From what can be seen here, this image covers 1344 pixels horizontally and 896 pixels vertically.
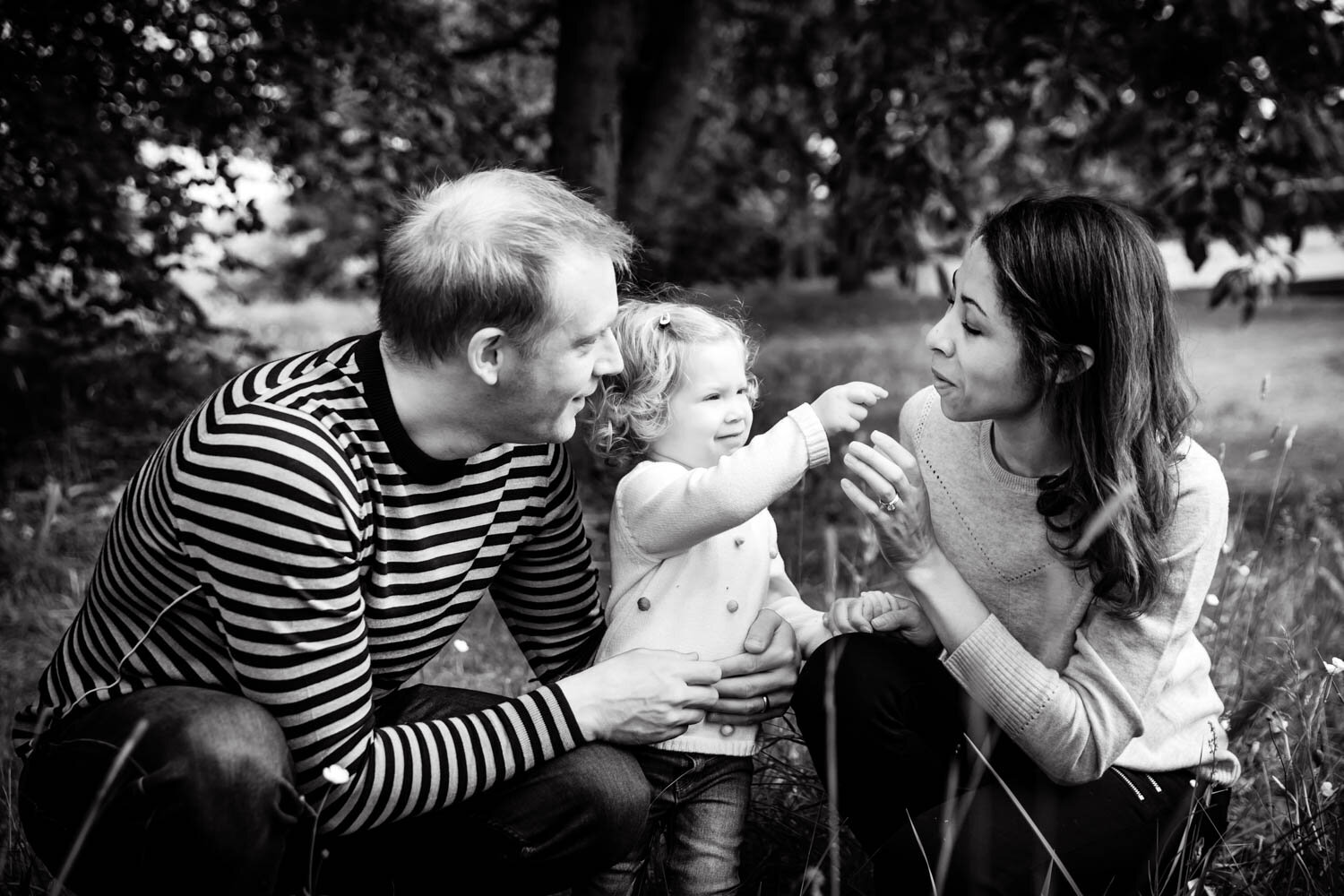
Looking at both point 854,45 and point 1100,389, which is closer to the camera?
point 1100,389

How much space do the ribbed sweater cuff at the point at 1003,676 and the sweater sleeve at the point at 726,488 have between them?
14.8 inches

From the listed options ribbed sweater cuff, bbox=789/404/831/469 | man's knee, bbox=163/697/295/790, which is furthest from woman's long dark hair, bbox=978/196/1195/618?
man's knee, bbox=163/697/295/790

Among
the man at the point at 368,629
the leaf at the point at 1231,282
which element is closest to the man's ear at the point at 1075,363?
the man at the point at 368,629

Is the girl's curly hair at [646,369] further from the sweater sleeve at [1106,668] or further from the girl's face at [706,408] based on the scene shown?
the sweater sleeve at [1106,668]

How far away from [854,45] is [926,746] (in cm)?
275

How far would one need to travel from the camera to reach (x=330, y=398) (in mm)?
1732

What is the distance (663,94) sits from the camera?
6719 millimetres

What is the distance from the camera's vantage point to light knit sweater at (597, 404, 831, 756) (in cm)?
190

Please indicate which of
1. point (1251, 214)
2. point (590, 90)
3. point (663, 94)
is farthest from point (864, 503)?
point (663, 94)

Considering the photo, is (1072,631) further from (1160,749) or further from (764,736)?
(764,736)

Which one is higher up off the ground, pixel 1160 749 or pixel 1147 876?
pixel 1160 749

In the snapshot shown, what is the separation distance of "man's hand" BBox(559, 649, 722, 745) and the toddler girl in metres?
0.13

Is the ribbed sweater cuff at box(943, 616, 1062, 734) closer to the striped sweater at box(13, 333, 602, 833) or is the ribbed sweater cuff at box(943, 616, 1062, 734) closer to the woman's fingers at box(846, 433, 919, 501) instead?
the woman's fingers at box(846, 433, 919, 501)

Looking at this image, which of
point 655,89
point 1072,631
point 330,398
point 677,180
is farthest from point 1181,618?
point 677,180
